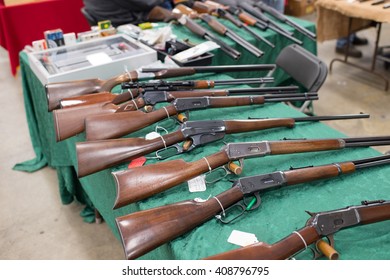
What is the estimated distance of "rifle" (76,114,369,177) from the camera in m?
1.42

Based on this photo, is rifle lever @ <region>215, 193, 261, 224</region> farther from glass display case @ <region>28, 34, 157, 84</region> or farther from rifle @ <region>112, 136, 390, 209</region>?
glass display case @ <region>28, 34, 157, 84</region>

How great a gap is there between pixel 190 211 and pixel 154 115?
65 cm

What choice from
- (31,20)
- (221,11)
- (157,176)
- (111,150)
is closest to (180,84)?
(111,150)

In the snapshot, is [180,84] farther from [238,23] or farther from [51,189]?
[51,189]

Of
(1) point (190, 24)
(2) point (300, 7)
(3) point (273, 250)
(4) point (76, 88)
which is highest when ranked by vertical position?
(1) point (190, 24)

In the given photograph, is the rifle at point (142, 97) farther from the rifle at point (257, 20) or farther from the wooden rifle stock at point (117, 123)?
the rifle at point (257, 20)

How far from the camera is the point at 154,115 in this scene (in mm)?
1692

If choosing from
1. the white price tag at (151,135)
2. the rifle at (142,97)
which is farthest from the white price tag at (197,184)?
the rifle at (142,97)

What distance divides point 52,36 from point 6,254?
56.4 inches

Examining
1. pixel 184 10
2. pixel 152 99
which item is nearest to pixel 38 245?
pixel 152 99

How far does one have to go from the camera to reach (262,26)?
3.02 m

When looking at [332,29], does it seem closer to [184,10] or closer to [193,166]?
[184,10]

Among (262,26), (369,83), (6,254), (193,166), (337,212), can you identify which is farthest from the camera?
(369,83)

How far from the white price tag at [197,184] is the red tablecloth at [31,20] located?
3.59 metres
